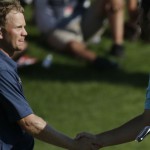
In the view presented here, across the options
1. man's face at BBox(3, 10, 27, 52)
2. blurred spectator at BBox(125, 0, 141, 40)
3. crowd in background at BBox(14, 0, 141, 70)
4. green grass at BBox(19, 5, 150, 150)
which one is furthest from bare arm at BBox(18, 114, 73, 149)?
blurred spectator at BBox(125, 0, 141, 40)

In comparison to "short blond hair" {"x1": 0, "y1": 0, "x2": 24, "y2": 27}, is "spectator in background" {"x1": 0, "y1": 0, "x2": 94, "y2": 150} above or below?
below

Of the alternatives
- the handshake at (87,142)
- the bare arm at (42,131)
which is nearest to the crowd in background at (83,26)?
the handshake at (87,142)

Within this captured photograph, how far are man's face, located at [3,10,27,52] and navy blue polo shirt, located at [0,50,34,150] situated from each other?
10 centimetres

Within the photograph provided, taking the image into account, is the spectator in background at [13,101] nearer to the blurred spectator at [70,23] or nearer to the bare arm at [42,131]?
the bare arm at [42,131]

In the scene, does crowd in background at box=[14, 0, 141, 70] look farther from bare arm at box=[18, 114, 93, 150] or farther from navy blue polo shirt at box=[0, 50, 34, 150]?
navy blue polo shirt at box=[0, 50, 34, 150]

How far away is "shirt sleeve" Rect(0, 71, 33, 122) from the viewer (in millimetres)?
3668

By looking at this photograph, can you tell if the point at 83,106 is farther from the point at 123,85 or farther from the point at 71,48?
the point at 71,48

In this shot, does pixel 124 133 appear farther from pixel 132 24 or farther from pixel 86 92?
pixel 132 24

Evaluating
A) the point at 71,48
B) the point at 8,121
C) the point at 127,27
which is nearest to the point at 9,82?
the point at 8,121

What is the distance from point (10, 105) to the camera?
12.1ft

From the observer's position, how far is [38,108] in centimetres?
650

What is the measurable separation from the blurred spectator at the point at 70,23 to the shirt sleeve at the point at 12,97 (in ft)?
13.0

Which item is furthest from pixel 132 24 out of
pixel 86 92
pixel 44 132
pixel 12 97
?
pixel 12 97

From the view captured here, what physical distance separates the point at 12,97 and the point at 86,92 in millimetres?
3202
